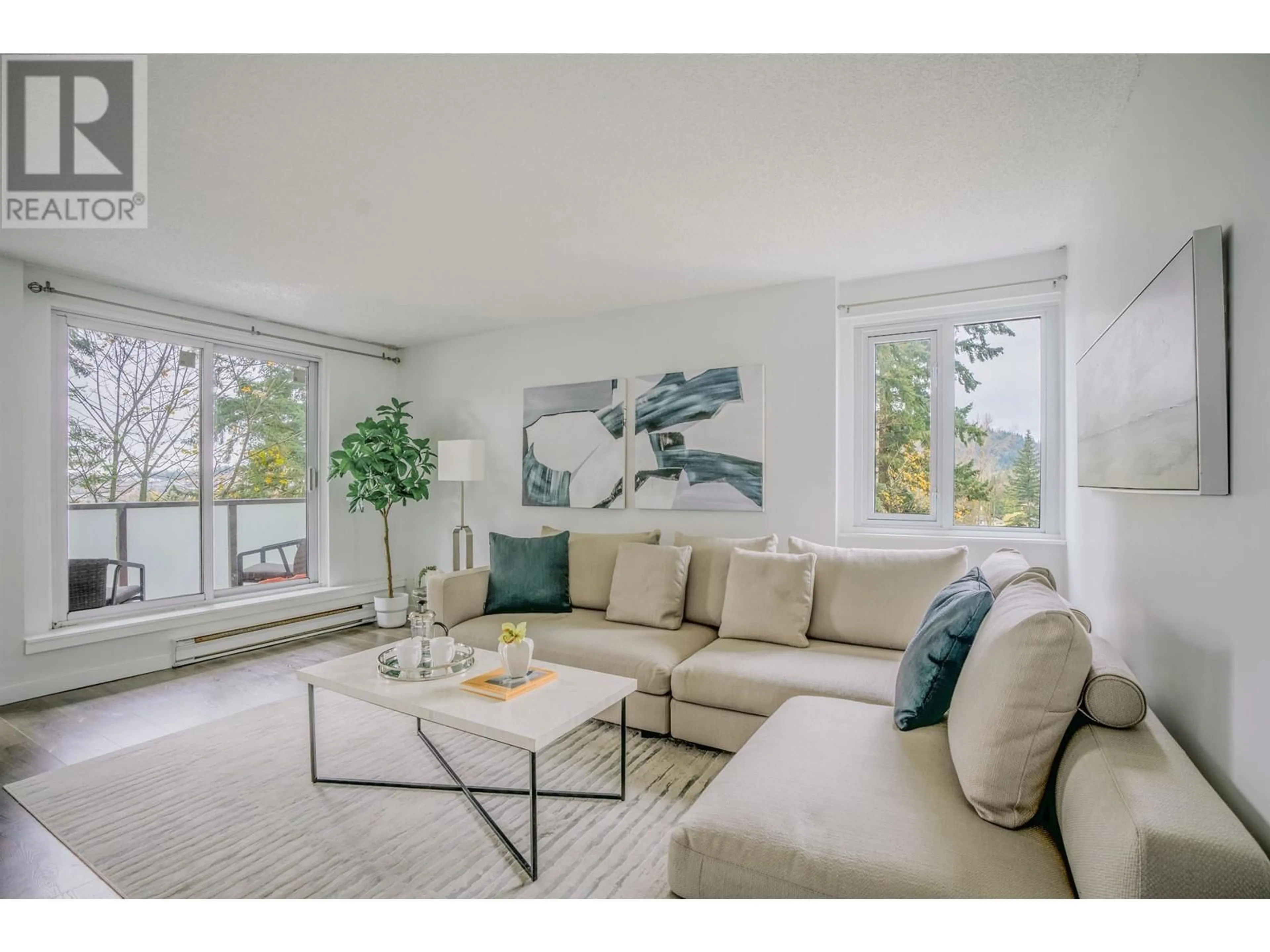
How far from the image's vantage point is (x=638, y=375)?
420 cm

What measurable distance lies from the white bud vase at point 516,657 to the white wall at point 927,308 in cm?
217

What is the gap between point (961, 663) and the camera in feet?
5.52

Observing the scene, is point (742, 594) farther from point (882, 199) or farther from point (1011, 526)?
point (882, 199)

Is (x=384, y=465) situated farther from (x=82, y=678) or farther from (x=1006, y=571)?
(x=1006, y=571)

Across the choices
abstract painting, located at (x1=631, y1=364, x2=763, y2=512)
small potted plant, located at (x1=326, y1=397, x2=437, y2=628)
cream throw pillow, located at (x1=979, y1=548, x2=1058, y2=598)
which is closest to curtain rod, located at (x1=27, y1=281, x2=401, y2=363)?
small potted plant, located at (x1=326, y1=397, x2=437, y2=628)

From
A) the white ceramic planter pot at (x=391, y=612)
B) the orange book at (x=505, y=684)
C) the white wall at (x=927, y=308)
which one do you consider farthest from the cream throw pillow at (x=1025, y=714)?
the white ceramic planter pot at (x=391, y=612)

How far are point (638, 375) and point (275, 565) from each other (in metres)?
3.20

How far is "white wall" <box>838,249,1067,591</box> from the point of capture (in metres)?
3.17

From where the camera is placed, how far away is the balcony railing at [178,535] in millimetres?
3723

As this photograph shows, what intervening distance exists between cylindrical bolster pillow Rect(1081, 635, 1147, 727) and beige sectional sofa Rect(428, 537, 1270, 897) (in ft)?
0.09

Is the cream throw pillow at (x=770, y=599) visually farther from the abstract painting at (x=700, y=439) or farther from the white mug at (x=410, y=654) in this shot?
the white mug at (x=410, y=654)

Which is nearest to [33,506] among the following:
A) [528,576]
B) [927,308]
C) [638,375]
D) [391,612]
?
[391,612]

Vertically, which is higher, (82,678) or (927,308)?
(927,308)

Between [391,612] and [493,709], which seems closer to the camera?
[493,709]
